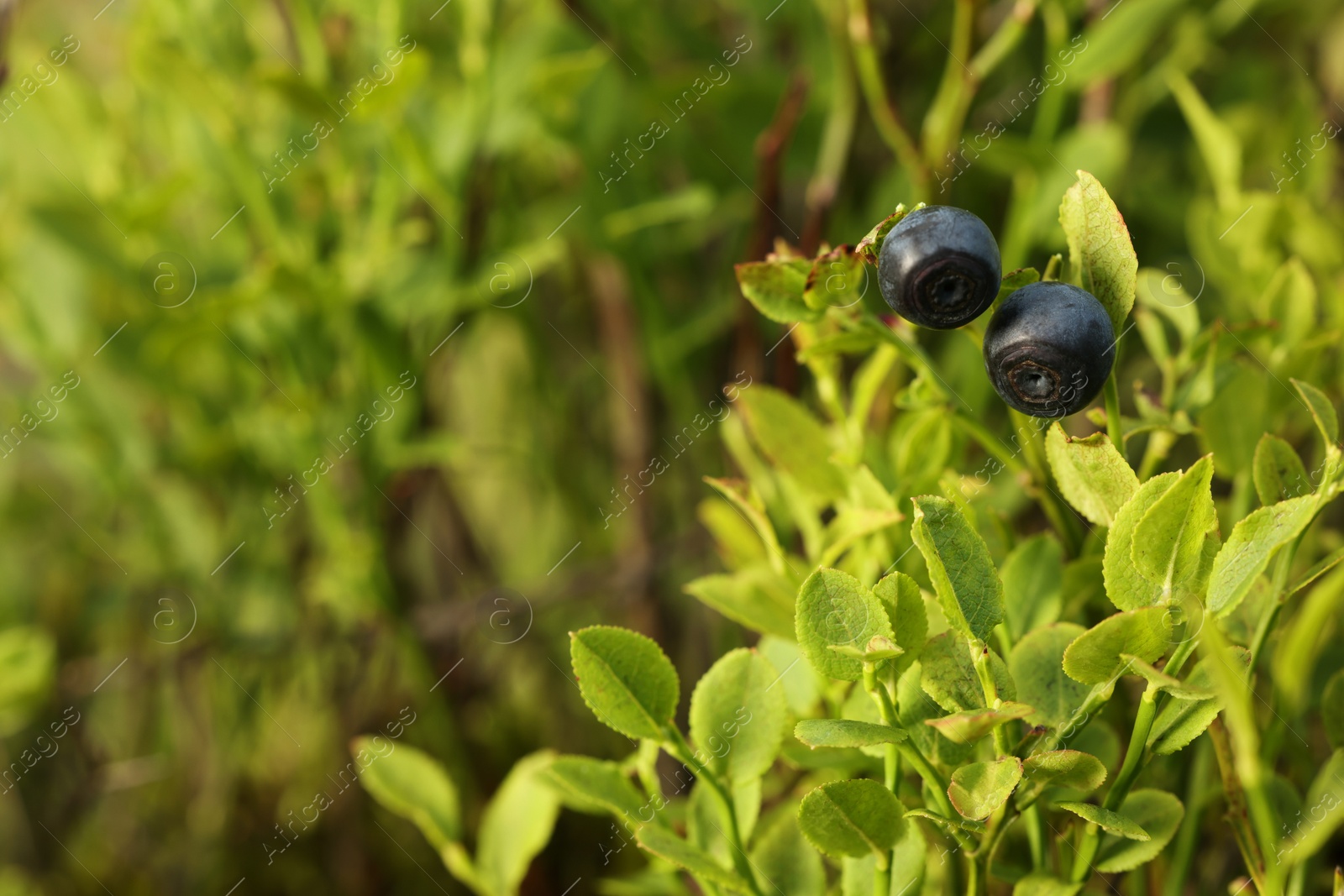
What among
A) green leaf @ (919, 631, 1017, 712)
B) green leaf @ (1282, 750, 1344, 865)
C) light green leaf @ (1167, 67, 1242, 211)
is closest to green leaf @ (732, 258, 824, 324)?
green leaf @ (919, 631, 1017, 712)

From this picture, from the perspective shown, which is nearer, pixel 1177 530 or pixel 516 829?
pixel 1177 530

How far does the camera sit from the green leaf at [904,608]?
28cm

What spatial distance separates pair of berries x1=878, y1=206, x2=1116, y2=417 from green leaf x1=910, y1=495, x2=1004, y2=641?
0.04 meters

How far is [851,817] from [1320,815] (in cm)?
19

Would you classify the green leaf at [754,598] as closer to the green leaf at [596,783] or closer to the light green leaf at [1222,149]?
the green leaf at [596,783]

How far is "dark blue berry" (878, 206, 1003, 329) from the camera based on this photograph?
251mm

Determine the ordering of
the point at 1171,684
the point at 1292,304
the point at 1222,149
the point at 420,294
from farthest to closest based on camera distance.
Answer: the point at 420,294 < the point at 1222,149 < the point at 1292,304 < the point at 1171,684

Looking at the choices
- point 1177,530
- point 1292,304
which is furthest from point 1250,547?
point 1292,304

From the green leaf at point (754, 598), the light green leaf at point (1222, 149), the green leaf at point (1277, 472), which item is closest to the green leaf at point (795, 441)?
the green leaf at point (754, 598)

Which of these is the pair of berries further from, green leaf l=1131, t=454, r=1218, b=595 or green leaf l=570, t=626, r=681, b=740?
green leaf l=570, t=626, r=681, b=740

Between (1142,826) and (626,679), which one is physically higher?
(626,679)

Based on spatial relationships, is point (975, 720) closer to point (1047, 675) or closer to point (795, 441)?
point (1047, 675)

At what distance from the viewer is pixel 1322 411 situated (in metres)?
0.30

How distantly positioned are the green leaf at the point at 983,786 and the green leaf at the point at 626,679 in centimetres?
9
